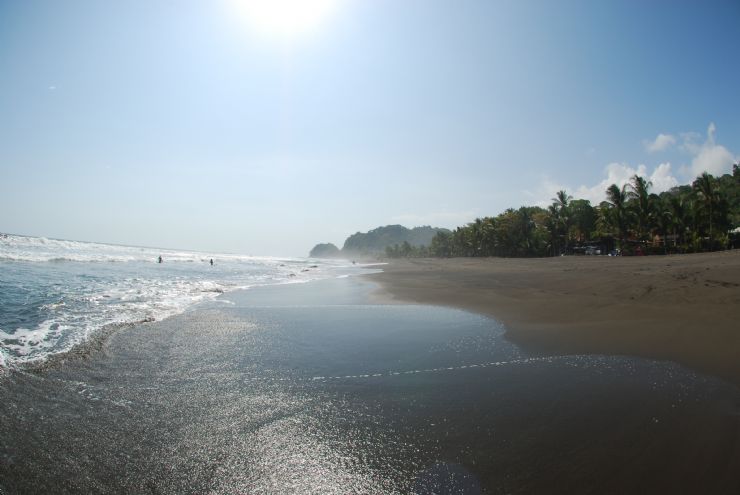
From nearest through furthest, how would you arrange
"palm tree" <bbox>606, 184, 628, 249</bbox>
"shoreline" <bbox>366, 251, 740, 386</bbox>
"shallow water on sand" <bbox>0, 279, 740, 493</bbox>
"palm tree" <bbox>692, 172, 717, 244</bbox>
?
"shallow water on sand" <bbox>0, 279, 740, 493</bbox>
"shoreline" <bbox>366, 251, 740, 386</bbox>
"palm tree" <bbox>692, 172, 717, 244</bbox>
"palm tree" <bbox>606, 184, 628, 249</bbox>

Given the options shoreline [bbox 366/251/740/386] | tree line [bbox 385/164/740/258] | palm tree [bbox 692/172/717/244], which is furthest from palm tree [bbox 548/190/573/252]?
shoreline [bbox 366/251/740/386]

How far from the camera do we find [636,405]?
462 centimetres

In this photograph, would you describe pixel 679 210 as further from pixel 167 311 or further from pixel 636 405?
pixel 167 311

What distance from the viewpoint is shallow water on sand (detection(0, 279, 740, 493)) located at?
3254mm

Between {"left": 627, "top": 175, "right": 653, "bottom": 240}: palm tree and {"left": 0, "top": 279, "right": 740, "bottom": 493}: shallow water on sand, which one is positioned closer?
{"left": 0, "top": 279, "right": 740, "bottom": 493}: shallow water on sand

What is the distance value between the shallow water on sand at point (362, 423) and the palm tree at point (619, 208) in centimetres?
5393

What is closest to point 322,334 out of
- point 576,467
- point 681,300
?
point 576,467

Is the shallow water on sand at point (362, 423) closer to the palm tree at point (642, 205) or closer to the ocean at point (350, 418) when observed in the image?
the ocean at point (350, 418)

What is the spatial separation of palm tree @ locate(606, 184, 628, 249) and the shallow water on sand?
177 ft

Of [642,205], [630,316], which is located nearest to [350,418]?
[630,316]

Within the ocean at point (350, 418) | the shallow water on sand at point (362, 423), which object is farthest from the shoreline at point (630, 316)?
the shallow water on sand at point (362, 423)

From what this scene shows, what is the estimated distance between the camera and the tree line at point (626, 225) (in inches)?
1646

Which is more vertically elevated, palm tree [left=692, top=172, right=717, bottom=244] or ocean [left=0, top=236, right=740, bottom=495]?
palm tree [left=692, top=172, right=717, bottom=244]

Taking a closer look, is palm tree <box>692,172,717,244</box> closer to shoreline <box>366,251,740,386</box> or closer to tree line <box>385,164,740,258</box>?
tree line <box>385,164,740,258</box>
